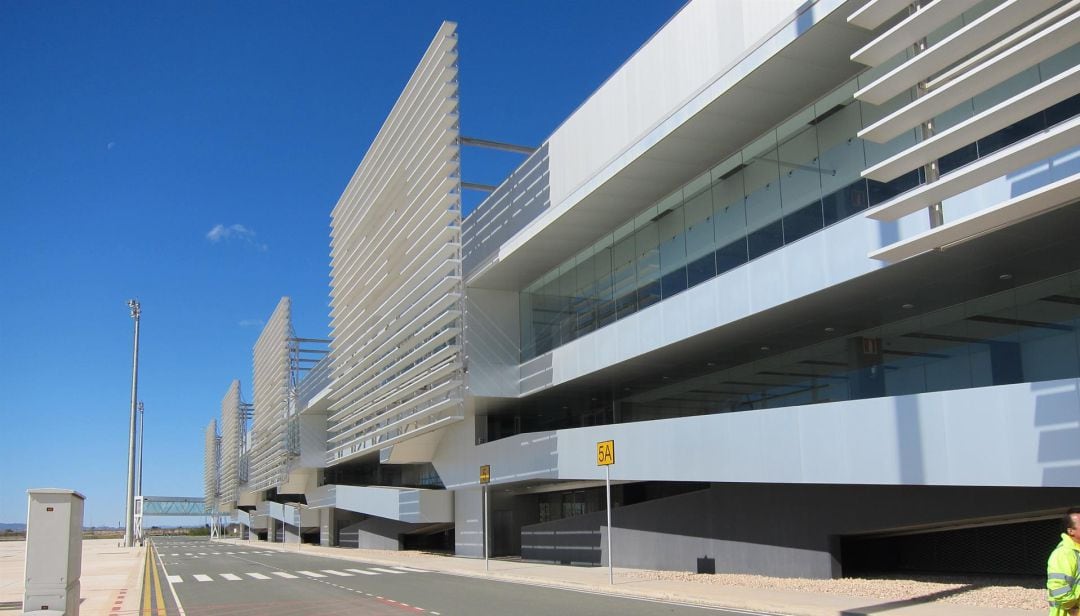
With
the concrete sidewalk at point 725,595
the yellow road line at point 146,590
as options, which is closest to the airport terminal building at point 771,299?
the concrete sidewalk at point 725,595

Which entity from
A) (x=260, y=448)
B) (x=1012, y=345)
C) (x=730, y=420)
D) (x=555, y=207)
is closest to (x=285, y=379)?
(x=260, y=448)

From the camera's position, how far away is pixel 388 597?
18797mm

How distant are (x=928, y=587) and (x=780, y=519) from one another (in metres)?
3.93

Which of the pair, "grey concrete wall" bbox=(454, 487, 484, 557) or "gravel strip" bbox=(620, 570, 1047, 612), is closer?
"gravel strip" bbox=(620, 570, 1047, 612)

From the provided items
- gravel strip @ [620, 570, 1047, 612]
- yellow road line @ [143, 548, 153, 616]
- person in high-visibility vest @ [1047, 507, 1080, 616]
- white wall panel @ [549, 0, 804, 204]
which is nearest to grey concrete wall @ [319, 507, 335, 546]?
yellow road line @ [143, 548, 153, 616]

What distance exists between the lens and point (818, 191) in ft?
60.5

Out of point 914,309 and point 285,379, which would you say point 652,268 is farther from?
point 285,379

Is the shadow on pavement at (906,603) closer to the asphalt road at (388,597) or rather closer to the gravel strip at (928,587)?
the gravel strip at (928,587)

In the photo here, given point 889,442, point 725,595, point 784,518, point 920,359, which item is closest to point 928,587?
point 889,442

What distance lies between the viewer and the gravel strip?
13953 mm

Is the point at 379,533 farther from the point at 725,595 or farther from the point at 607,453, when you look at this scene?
the point at 725,595

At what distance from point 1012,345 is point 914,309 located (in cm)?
364

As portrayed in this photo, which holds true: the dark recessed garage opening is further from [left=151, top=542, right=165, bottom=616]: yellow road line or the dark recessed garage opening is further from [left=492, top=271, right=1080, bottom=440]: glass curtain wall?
[left=151, top=542, right=165, bottom=616]: yellow road line

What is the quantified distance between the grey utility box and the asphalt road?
196 inches
